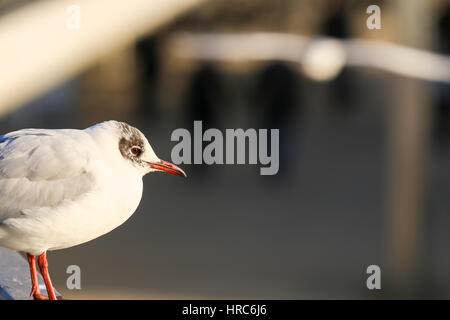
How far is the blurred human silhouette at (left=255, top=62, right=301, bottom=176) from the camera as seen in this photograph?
18.0ft

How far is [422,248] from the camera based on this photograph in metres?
3.91

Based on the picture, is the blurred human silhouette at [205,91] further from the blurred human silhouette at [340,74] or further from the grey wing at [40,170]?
the grey wing at [40,170]

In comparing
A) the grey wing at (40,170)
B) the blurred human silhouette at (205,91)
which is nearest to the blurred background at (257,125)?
the blurred human silhouette at (205,91)

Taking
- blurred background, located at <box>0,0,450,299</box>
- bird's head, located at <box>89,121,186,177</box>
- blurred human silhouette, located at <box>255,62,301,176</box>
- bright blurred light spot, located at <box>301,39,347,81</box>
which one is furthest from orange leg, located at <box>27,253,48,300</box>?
blurred human silhouette, located at <box>255,62,301,176</box>

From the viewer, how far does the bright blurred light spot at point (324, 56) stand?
156 inches

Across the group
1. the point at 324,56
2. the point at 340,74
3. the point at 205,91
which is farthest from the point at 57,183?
the point at 340,74

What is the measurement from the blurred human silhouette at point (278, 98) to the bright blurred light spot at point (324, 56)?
1181mm

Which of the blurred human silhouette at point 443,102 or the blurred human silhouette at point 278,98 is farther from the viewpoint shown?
the blurred human silhouette at point 443,102

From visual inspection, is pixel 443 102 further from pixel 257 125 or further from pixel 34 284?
pixel 34 284

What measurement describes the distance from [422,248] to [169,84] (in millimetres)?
2288

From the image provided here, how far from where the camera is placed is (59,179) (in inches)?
53.1

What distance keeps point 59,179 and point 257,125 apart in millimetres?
4101

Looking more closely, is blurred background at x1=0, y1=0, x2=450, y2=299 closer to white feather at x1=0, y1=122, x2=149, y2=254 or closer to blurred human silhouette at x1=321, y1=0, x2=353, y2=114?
blurred human silhouette at x1=321, y1=0, x2=353, y2=114

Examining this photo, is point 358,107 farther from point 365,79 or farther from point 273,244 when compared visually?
point 273,244
